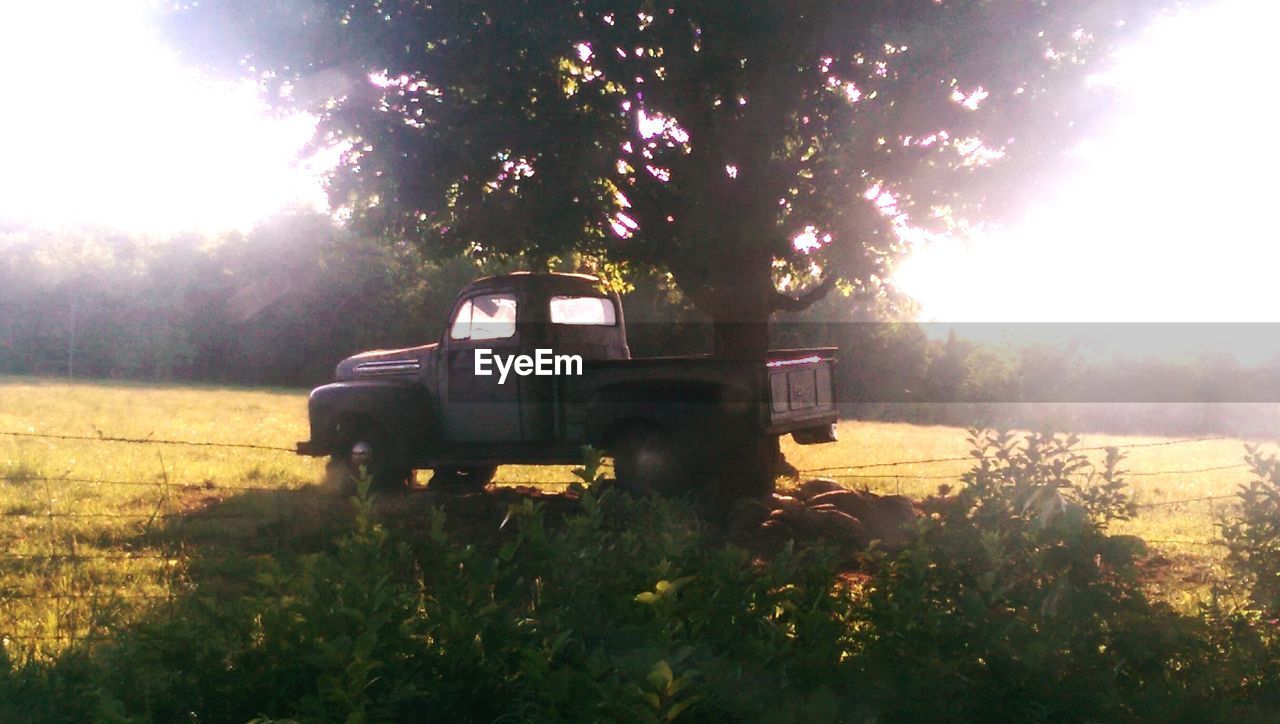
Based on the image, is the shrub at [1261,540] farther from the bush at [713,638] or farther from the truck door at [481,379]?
the truck door at [481,379]

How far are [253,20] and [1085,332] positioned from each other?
68.2 ft

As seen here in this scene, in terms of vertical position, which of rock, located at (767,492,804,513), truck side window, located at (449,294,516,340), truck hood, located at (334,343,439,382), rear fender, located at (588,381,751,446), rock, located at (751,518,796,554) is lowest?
rock, located at (751,518,796,554)

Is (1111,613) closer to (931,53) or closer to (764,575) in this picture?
(764,575)

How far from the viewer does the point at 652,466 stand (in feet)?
30.7

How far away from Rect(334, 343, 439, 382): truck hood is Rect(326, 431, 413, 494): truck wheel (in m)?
0.72

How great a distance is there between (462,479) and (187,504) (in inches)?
117

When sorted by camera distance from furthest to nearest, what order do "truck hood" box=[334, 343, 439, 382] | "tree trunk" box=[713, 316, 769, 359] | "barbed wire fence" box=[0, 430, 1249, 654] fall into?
"tree trunk" box=[713, 316, 769, 359] < "truck hood" box=[334, 343, 439, 382] < "barbed wire fence" box=[0, 430, 1249, 654]

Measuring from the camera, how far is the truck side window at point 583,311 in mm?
10828

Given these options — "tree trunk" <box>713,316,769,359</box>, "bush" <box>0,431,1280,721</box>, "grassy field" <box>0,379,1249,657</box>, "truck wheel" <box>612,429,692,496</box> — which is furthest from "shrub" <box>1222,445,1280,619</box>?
"tree trunk" <box>713,316,769,359</box>

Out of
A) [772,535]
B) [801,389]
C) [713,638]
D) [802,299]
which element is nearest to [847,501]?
[801,389]

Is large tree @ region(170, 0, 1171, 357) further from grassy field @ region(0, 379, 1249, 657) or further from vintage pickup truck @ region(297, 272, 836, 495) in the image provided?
grassy field @ region(0, 379, 1249, 657)

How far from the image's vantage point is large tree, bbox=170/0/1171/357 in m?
8.58

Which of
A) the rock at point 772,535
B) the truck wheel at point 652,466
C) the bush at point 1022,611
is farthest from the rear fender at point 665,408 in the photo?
the bush at point 1022,611

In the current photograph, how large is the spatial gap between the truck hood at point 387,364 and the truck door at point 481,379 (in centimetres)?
39
